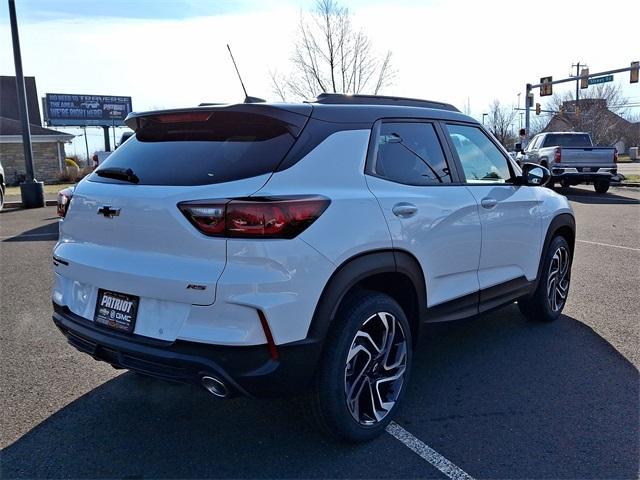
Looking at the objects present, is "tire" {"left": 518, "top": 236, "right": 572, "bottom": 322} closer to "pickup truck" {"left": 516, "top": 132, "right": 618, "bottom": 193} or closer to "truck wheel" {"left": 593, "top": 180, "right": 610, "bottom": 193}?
"pickup truck" {"left": 516, "top": 132, "right": 618, "bottom": 193}

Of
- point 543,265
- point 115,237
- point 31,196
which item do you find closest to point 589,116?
point 31,196

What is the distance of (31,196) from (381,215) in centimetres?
1575

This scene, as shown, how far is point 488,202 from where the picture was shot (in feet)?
12.7

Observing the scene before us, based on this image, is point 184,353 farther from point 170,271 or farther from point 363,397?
point 363,397

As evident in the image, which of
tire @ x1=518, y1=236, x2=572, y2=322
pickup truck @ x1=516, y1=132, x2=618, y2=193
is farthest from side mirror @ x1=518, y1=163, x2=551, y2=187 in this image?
pickup truck @ x1=516, y1=132, x2=618, y2=193

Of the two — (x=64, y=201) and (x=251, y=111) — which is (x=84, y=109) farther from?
(x=251, y=111)

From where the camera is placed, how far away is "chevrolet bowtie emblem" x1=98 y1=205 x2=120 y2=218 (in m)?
2.80

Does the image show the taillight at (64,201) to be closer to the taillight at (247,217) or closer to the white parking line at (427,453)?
the taillight at (247,217)

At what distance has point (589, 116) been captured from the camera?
146 ft

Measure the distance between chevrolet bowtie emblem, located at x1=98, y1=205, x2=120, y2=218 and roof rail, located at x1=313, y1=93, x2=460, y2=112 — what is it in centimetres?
129

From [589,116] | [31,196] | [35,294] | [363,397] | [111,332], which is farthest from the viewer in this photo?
[589,116]

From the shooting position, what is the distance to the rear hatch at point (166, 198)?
2.54 metres

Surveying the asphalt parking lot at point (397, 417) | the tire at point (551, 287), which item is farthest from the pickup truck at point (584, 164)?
the asphalt parking lot at point (397, 417)

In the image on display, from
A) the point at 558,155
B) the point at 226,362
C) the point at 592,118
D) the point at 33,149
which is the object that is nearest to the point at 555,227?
the point at 226,362
